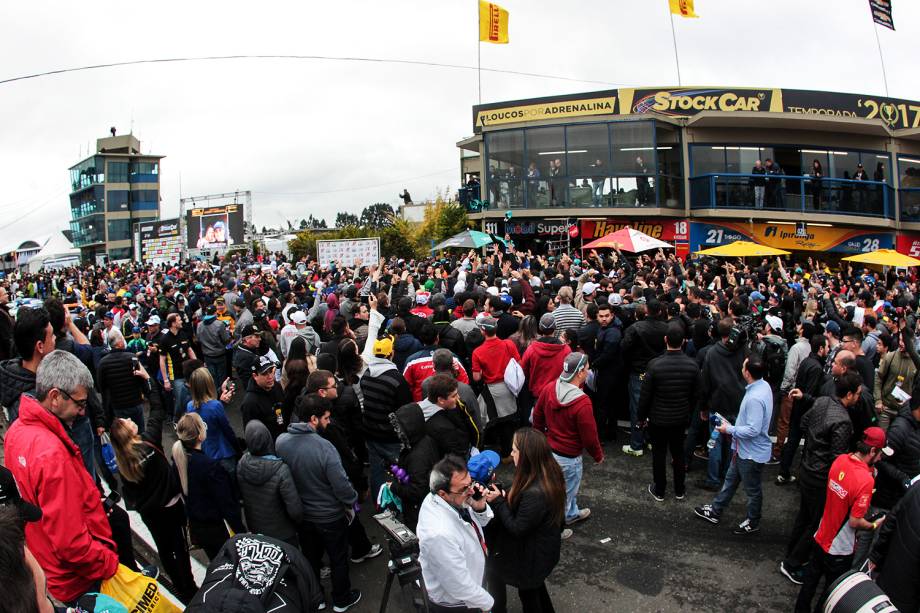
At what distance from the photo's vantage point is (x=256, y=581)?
268 cm

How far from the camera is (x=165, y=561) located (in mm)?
4539

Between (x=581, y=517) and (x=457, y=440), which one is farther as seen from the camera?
(x=581, y=517)

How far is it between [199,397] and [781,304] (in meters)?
8.11

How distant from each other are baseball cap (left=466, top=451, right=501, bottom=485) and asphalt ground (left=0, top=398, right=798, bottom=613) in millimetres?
1737

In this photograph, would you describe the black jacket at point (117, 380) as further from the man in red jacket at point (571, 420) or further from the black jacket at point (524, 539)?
the black jacket at point (524, 539)

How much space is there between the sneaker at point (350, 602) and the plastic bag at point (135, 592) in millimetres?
1531

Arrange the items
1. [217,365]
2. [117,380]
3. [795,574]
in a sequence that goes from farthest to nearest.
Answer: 1. [217,365]
2. [117,380]
3. [795,574]

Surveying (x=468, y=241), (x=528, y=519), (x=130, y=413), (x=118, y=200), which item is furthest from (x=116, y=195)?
(x=528, y=519)

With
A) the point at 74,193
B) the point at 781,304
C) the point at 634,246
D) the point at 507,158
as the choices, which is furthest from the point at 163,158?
the point at 781,304

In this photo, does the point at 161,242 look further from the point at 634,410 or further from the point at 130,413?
the point at 634,410

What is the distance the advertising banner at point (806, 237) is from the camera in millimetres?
20938

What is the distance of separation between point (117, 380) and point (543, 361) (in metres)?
5.32

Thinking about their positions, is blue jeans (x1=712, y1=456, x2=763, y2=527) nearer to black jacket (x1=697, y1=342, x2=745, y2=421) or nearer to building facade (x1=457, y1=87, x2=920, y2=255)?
black jacket (x1=697, y1=342, x2=745, y2=421)

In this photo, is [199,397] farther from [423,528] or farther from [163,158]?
[163,158]
